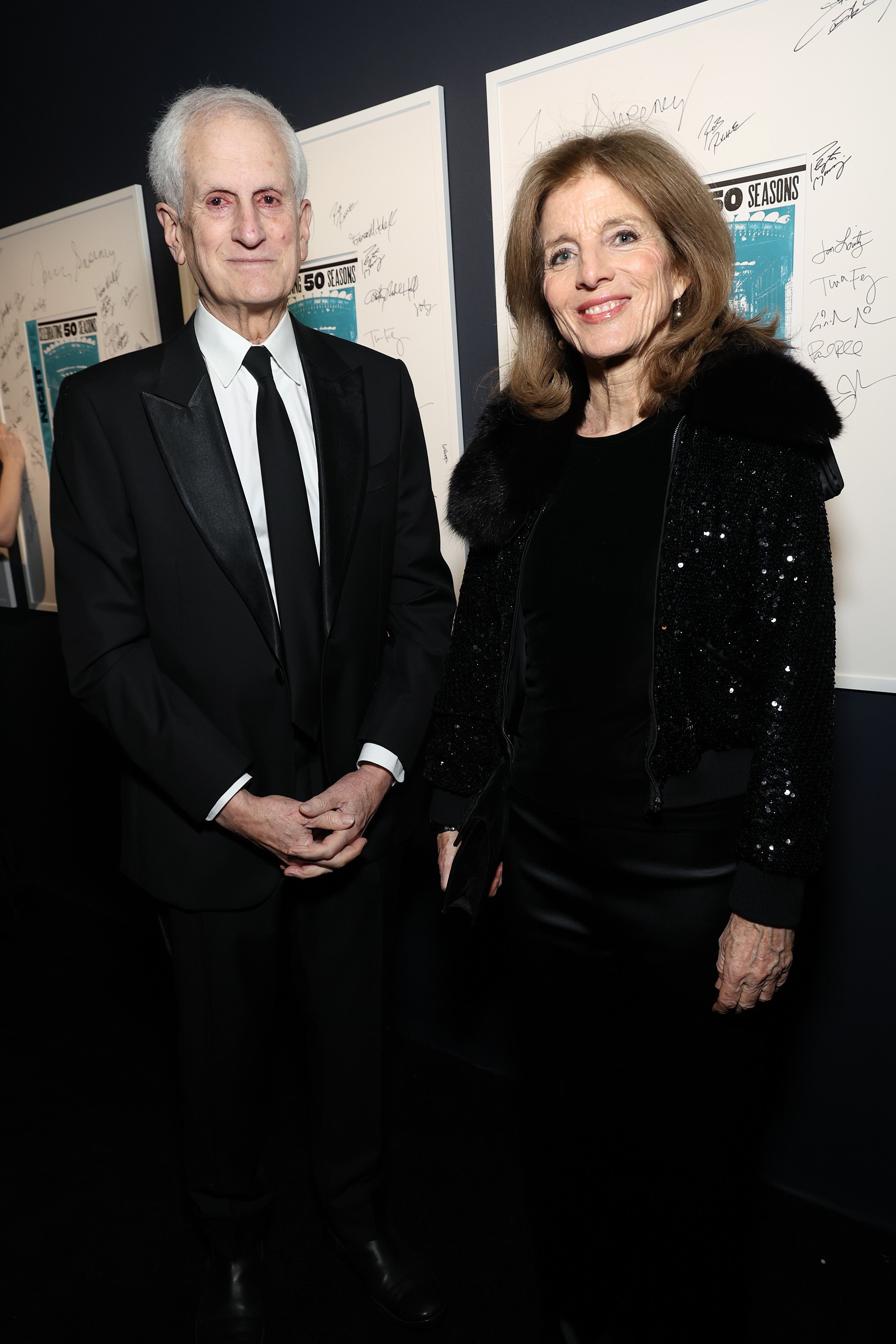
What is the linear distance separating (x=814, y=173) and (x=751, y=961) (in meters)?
1.29

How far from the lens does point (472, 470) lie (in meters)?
1.65

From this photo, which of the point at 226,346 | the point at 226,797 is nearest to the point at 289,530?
the point at 226,346

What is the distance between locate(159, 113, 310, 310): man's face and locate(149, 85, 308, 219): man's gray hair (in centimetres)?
1

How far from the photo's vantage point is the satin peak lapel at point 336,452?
1.64 metres

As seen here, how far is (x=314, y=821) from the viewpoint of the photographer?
5.35ft

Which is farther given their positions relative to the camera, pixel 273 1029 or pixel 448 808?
pixel 273 1029

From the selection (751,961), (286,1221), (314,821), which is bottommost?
(286,1221)

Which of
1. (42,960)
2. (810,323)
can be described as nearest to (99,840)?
Result: (42,960)
